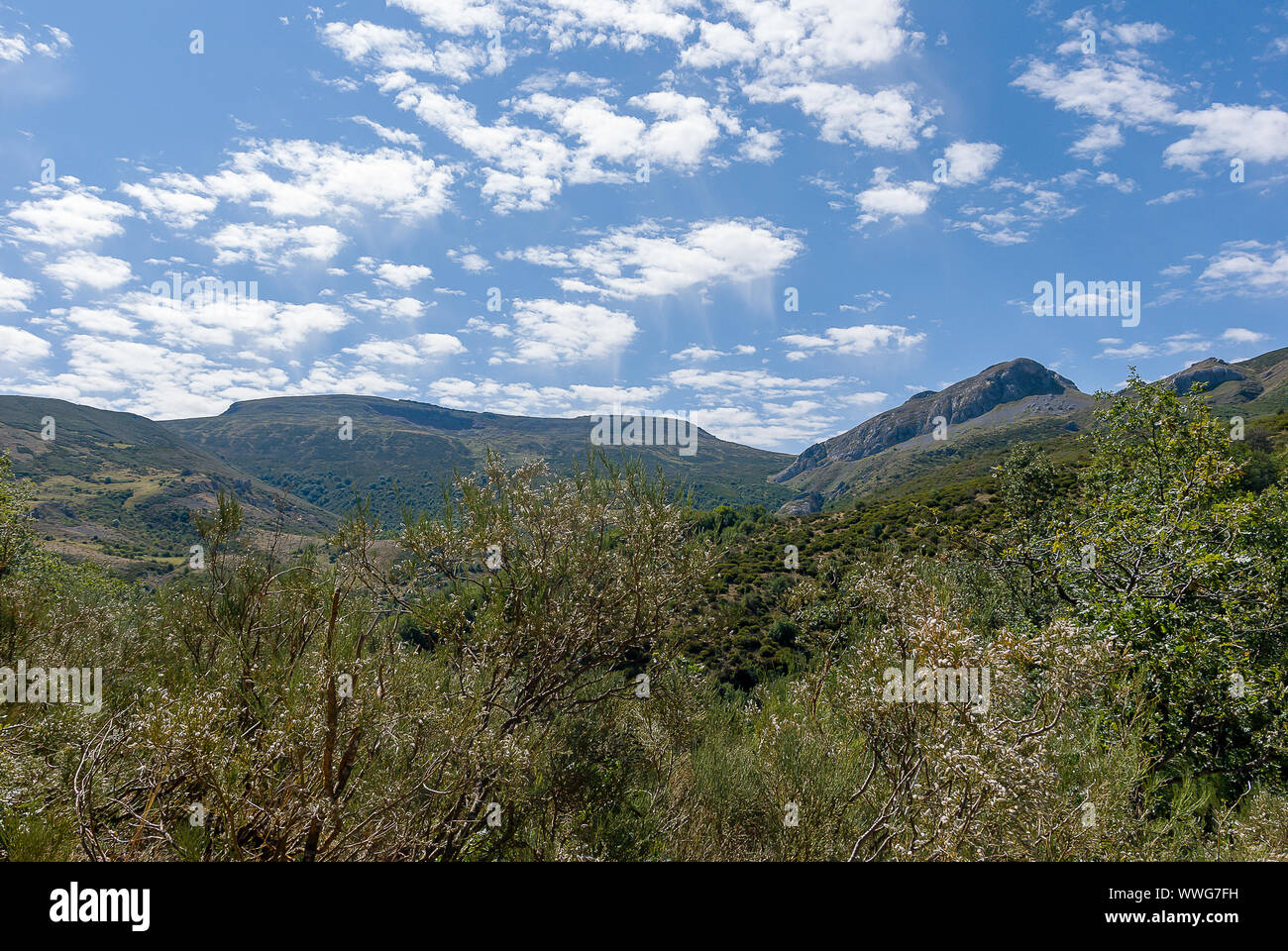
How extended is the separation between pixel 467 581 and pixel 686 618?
2.86 meters

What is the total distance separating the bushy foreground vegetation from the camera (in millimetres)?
→ 3684

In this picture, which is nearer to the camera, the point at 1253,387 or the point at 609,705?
the point at 609,705

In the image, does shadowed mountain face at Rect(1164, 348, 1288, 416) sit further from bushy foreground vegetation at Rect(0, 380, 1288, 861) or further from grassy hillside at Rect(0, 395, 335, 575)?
grassy hillside at Rect(0, 395, 335, 575)

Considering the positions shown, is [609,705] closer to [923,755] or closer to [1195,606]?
[923,755]

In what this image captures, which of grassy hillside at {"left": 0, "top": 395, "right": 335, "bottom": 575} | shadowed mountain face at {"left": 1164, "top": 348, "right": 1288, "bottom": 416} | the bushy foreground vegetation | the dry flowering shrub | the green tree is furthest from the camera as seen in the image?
shadowed mountain face at {"left": 1164, "top": 348, "right": 1288, "bottom": 416}

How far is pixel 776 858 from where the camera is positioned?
581cm

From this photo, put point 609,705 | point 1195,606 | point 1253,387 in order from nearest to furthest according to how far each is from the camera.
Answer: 1. point 609,705
2. point 1195,606
3. point 1253,387

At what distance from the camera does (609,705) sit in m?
8.00

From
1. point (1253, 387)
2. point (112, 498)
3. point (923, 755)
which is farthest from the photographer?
point (1253, 387)

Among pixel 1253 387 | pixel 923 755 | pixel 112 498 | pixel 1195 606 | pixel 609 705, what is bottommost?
pixel 609 705

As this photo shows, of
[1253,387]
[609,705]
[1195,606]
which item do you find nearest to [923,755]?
[609,705]

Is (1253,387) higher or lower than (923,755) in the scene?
higher

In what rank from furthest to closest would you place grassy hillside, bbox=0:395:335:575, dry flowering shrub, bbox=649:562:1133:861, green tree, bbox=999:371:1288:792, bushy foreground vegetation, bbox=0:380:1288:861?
grassy hillside, bbox=0:395:335:575 → green tree, bbox=999:371:1288:792 → dry flowering shrub, bbox=649:562:1133:861 → bushy foreground vegetation, bbox=0:380:1288:861

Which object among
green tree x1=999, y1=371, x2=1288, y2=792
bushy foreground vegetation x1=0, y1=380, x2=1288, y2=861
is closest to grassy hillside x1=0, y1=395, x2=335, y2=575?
bushy foreground vegetation x1=0, y1=380, x2=1288, y2=861
